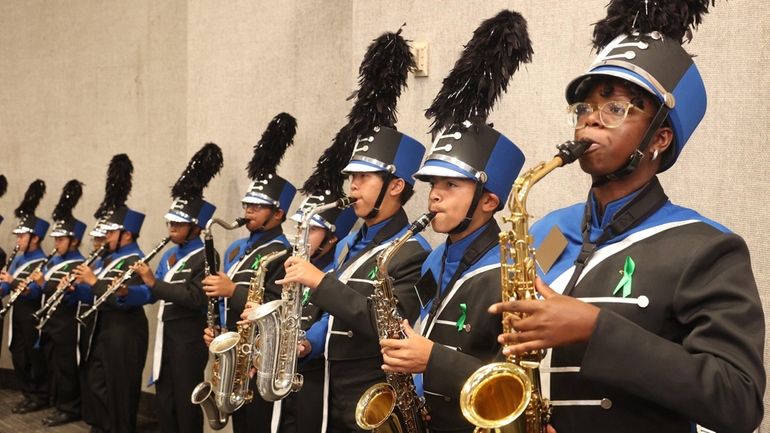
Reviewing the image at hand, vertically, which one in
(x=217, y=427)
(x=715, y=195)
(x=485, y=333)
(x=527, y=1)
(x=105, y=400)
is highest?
(x=527, y=1)

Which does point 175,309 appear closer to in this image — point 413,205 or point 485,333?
point 413,205

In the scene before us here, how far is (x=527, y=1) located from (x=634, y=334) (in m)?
2.61

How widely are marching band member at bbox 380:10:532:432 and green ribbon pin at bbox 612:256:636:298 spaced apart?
0.70m

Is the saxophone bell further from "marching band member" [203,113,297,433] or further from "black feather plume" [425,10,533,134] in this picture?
"black feather plume" [425,10,533,134]

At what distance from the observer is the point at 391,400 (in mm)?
2910

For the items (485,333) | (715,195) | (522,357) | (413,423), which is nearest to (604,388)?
→ (522,357)

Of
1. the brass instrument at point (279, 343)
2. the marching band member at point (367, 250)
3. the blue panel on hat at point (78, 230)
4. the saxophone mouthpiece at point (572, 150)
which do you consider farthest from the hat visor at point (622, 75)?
the blue panel on hat at point (78, 230)

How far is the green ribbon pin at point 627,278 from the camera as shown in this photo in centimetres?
187

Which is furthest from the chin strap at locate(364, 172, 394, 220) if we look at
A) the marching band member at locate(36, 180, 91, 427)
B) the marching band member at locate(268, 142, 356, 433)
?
the marching band member at locate(36, 180, 91, 427)

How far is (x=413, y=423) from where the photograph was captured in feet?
9.38

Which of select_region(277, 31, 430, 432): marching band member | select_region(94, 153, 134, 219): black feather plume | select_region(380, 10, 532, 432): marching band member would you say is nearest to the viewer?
select_region(380, 10, 532, 432): marching band member

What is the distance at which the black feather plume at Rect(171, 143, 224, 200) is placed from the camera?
5.85 metres

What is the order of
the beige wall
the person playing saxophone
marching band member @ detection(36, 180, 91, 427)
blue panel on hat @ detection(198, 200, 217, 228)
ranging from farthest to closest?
marching band member @ detection(36, 180, 91, 427), blue panel on hat @ detection(198, 200, 217, 228), the person playing saxophone, the beige wall

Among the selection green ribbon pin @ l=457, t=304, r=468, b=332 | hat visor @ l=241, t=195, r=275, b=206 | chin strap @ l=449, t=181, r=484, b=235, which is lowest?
green ribbon pin @ l=457, t=304, r=468, b=332
